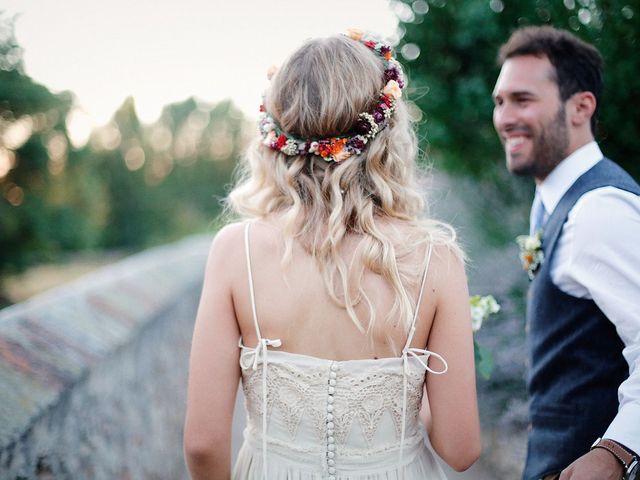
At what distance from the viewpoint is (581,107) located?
8.85 ft

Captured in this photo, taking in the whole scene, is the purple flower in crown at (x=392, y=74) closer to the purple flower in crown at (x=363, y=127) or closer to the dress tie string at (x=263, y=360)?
the purple flower in crown at (x=363, y=127)

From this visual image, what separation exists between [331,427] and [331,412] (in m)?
0.05

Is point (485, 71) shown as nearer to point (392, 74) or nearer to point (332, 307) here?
point (392, 74)

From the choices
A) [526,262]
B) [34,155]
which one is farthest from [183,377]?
[34,155]

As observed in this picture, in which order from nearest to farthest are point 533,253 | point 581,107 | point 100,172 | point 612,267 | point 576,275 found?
1. point 612,267
2. point 576,275
3. point 533,253
4. point 581,107
5. point 100,172

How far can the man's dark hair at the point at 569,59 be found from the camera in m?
2.72

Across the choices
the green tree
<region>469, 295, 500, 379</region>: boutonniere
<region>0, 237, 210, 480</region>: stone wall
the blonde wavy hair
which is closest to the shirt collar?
<region>469, 295, 500, 379</region>: boutonniere

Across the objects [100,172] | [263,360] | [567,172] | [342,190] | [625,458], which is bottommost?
[100,172]

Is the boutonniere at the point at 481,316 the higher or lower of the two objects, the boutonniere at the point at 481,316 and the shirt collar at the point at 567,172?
the lower

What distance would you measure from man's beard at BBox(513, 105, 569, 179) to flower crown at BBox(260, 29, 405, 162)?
42.8 inches

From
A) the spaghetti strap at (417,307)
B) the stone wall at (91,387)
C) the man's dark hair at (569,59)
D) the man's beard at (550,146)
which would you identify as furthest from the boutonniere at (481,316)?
the stone wall at (91,387)

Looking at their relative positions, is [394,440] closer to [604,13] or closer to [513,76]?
[513,76]

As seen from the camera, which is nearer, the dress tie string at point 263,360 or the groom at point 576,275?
the dress tie string at point 263,360

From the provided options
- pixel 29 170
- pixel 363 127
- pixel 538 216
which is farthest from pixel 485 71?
pixel 29 170
